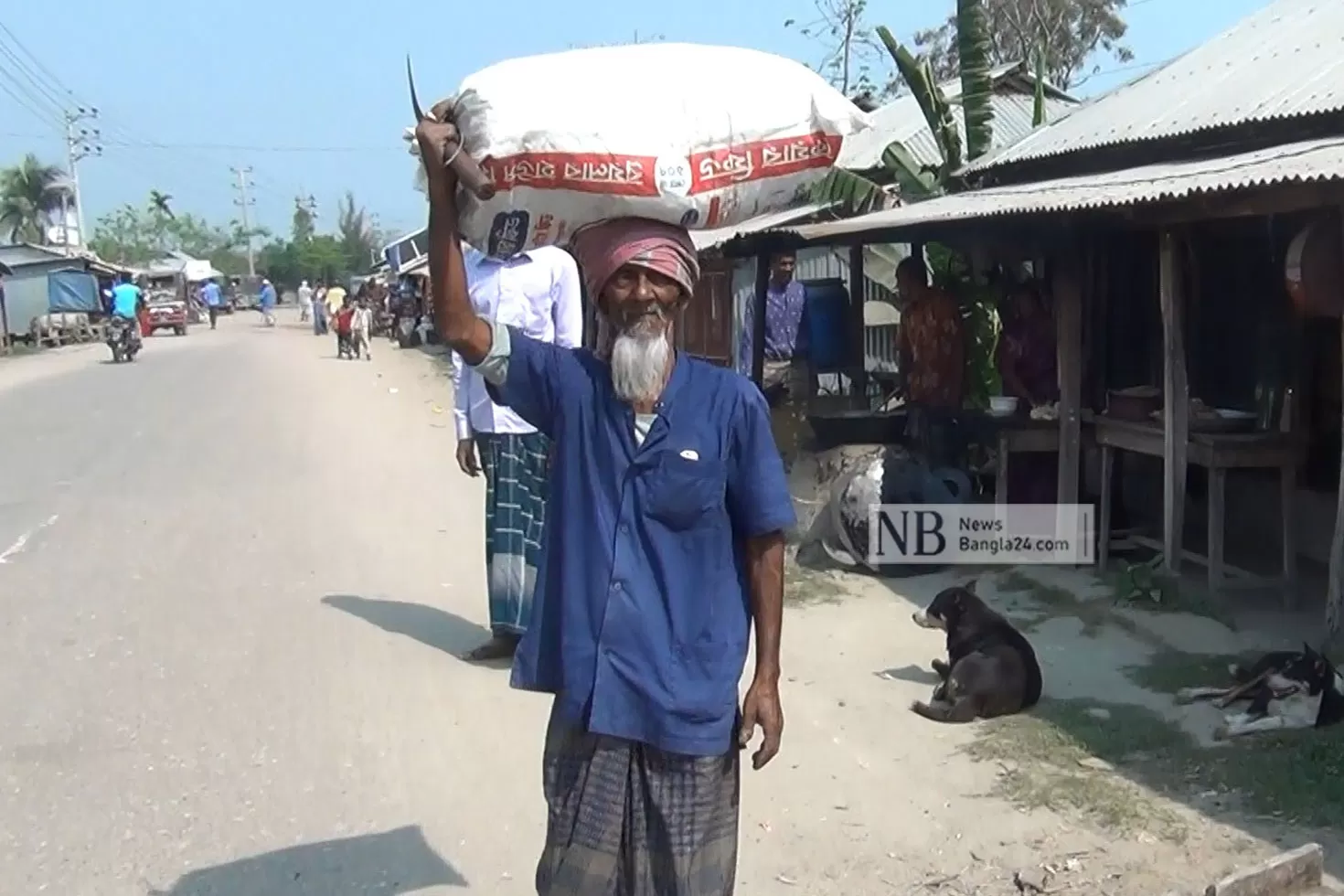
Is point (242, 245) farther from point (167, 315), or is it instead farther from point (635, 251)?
point (635, 251)

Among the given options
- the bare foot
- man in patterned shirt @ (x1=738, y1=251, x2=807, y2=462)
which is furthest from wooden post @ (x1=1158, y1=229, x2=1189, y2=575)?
man in patterned shirt @ (x1=738, y1=251, x2=807, y2=462)

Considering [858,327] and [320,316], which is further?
[320,316]

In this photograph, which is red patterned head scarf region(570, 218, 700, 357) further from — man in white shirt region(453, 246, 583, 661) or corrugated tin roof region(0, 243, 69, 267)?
corrugated tin roof region(0, 243, 69, 267)

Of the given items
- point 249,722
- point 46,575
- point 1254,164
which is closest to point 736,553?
point 249,722

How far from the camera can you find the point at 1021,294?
8844 millimetres

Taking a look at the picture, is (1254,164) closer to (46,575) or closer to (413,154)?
(413,154)

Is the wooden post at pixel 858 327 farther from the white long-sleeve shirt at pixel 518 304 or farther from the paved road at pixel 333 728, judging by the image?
the white long-sleeve shirt at pixel 518 304

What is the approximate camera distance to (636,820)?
8.99ft

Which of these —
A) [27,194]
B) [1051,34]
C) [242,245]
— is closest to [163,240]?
[242,245]

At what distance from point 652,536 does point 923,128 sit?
1534cm

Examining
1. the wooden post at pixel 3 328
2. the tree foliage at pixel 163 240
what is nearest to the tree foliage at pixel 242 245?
the tree foliage at pixel 163 240

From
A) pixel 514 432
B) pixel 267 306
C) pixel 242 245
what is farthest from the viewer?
pixel 242 245

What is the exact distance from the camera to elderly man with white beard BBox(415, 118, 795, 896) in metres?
2.66

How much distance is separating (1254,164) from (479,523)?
5359mm
